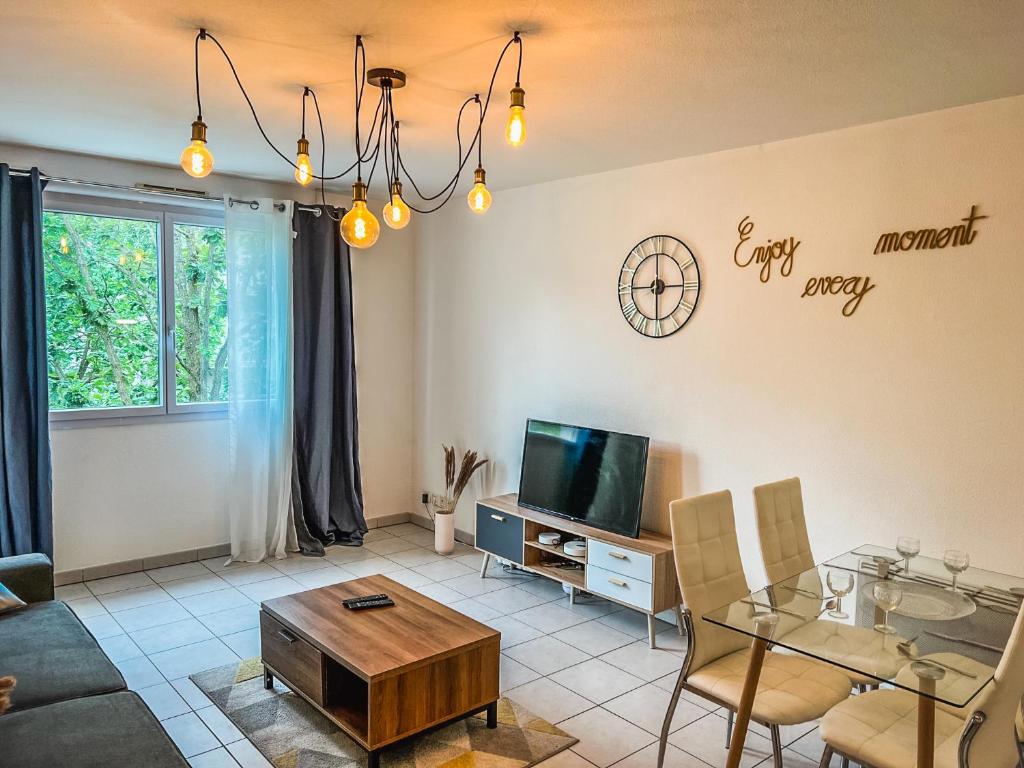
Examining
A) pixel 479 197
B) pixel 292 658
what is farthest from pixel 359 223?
pixel 292 658

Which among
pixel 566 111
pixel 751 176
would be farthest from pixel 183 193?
pixel 751 176

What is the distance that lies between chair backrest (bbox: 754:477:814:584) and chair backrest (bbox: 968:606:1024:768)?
100 centimetres

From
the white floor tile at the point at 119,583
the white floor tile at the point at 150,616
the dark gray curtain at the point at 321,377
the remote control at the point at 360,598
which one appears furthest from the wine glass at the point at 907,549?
the white floor tile at the point at 119,583

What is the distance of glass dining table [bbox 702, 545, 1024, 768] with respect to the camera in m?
1.96

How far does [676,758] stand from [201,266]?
3.96 meters

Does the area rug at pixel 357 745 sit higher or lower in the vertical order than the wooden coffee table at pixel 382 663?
lower

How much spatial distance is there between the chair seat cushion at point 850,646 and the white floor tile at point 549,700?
1.23 metres

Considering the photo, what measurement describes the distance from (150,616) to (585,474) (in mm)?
2462

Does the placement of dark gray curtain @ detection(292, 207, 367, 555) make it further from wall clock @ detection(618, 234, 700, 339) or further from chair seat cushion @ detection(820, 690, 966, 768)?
chair seat cushion @ detection(820, 690, 966, 768)

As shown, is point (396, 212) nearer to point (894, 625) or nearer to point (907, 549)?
point (894, 625)

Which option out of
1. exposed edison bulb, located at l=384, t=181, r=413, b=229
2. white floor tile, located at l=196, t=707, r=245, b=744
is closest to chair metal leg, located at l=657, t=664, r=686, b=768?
white floor tile, located at l=196, t=707, r=245, b=744

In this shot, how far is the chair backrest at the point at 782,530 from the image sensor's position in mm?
2863

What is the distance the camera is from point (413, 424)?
5906mm

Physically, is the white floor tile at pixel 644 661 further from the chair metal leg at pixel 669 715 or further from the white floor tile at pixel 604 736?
the chair metal leg at pixel 669 715
